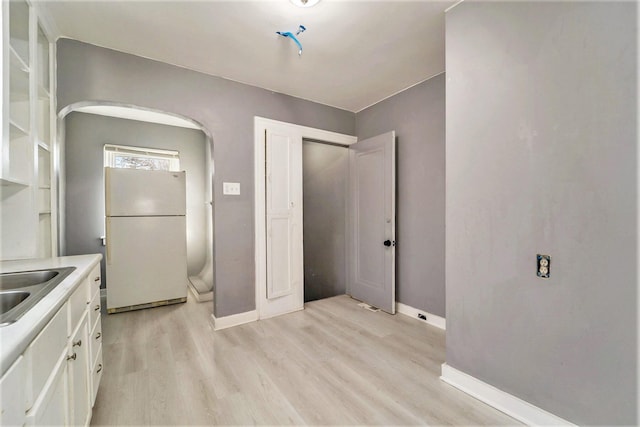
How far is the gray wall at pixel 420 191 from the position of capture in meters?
2.70

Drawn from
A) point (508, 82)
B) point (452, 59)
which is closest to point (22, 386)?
point (508, 82)

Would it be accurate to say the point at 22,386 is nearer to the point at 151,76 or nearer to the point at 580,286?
the point at 580,286

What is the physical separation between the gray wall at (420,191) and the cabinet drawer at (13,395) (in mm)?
2813

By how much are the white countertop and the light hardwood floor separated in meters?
0.88

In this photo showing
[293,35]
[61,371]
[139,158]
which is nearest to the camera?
[61,371]

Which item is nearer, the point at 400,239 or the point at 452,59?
the point at 452,59

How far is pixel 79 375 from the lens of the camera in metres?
1.24

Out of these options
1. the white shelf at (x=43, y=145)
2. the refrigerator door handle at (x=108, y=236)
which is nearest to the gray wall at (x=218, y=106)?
the white shelf at (x=43, y=145)

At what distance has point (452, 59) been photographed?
1795 millimetres

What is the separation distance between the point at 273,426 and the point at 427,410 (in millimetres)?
890

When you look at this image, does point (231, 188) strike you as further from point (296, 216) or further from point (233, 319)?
point (233, 319)

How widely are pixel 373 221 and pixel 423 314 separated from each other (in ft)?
3.78

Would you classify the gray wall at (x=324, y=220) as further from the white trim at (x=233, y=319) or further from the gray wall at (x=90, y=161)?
the gray wall at (x=90, y=161)

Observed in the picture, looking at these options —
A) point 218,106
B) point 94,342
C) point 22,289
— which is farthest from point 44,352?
point 218,106
